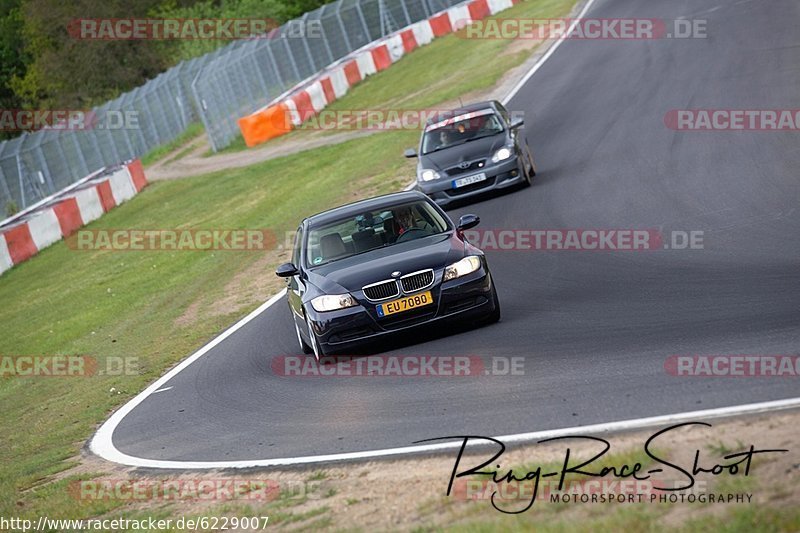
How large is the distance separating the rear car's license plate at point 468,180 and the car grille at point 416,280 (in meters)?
9.21

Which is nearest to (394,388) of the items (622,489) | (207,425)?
(207,425)

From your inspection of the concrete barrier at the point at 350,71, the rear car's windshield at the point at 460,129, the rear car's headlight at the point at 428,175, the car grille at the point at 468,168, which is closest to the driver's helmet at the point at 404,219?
the car grille at the point at 468,168

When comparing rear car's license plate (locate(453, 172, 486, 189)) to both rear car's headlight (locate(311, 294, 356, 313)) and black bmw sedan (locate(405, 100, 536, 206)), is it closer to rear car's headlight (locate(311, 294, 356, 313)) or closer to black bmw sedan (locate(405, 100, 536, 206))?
black bmw sedan (locate(405, 100, 536, 206))

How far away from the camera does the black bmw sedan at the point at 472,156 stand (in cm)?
2052

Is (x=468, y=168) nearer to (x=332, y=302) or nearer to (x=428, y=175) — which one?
(x=428, y=175)

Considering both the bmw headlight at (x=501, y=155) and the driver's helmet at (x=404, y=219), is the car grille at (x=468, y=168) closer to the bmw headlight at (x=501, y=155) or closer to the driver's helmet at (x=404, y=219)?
the bmw headlight at (x=501, y=155)

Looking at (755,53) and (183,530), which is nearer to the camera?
(183,530)

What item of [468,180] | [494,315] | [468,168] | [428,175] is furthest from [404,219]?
[428,175]

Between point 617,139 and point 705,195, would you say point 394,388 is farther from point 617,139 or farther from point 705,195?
point 617,139

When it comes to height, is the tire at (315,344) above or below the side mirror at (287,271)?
below

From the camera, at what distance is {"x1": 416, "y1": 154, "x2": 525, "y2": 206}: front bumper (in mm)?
20438

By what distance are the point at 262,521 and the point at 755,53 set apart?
76.8 feet

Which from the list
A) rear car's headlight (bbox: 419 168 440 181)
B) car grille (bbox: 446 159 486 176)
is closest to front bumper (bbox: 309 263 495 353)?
car grille (bbox: 446 159 486 176)

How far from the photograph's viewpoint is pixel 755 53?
92.0ft
